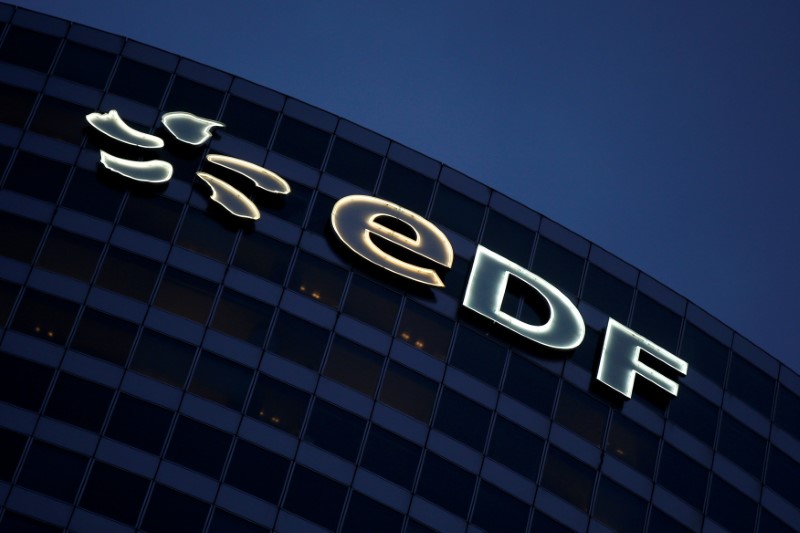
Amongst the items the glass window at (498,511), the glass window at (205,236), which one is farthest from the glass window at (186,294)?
the glass window at (498,511)

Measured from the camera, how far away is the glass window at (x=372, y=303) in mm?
58188

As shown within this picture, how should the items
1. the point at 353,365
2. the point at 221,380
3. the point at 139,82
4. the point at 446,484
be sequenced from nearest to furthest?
1. the point at 221,380
2. the point at 446,484
3. the point at 353,365
4. the point at 139,82

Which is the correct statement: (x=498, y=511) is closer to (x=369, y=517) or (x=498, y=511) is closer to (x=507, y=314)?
(x=369, y=517)

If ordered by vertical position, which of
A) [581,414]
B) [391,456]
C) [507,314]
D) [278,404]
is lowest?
[391,456]

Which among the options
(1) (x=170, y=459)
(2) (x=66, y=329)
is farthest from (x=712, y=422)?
(2) (x=66, y=329)

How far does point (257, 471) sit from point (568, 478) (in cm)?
1397

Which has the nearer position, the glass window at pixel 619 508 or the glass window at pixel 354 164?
the glass window at pixel 619 508

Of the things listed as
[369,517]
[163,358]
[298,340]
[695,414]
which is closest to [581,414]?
[695,414]

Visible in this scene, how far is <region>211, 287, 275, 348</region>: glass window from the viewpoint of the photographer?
5631 centimetres

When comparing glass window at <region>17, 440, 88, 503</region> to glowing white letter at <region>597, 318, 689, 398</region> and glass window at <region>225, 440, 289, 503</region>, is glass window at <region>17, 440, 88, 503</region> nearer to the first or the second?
glass window at <region>225, 440, 289, 503</region>

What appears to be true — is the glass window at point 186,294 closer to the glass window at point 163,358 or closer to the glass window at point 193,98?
the glass window at point 163,358

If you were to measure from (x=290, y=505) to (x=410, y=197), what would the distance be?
606 inches

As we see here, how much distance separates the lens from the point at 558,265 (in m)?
63.3

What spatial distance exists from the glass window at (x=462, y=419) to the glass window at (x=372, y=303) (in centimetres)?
391
